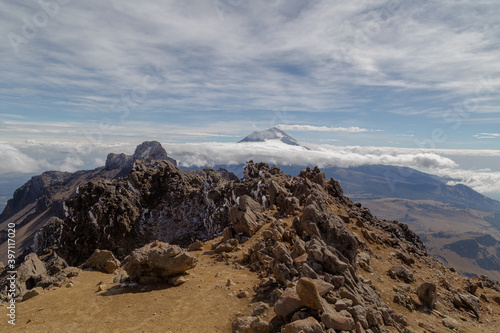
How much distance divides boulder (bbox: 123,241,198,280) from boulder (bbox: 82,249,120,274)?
6774 millimetres

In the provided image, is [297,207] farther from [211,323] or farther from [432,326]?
[211,323]

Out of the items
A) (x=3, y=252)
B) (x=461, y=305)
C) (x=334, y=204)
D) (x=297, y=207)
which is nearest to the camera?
(x=461, y=305)

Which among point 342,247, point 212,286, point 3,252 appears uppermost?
point 342,247

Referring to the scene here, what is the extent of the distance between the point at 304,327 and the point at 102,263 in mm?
22494

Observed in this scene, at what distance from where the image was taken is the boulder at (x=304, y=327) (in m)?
10.7

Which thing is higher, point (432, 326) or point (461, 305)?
point (432, 326)

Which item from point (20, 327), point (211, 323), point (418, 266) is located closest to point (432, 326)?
point (211, 323)

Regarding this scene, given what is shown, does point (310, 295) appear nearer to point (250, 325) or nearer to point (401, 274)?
point (250, 325)

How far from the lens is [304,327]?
10.8 meters

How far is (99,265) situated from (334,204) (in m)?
37.3

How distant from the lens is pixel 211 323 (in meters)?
13.9

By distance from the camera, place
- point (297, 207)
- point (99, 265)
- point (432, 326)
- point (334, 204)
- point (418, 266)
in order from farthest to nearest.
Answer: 1. point (334, 204)
2. point (297, 207)
3. point (418, 266)
4. point (99, 265)
5. point (432, 326)

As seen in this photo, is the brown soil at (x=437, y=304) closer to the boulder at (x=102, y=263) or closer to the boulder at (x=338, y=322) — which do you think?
the boulder at (x=338, y=322)

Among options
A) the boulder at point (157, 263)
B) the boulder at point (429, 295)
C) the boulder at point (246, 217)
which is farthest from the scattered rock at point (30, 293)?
the boulder at point (429, 295)
